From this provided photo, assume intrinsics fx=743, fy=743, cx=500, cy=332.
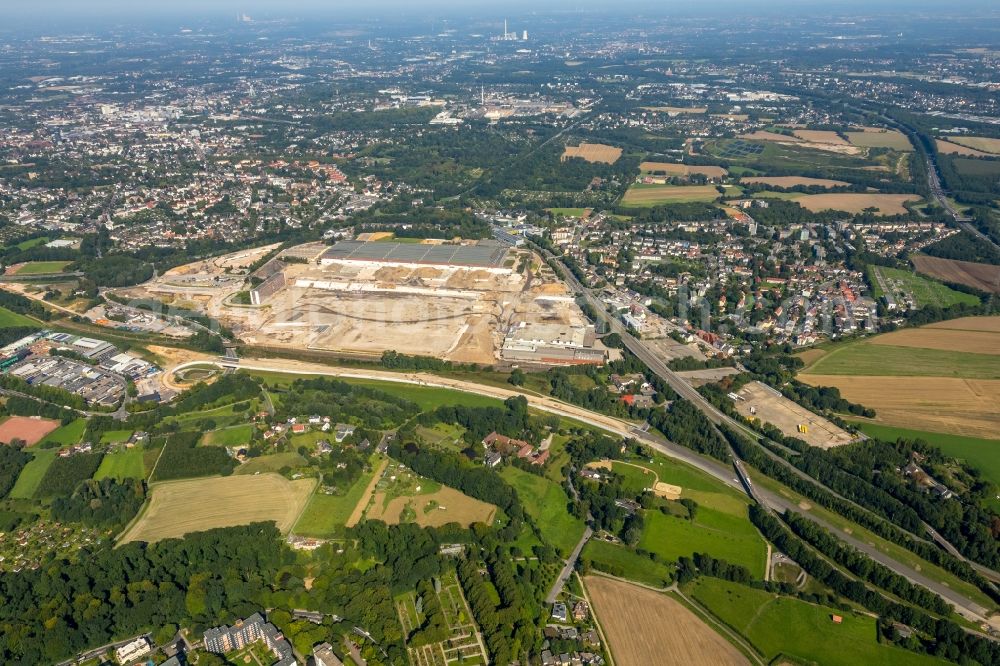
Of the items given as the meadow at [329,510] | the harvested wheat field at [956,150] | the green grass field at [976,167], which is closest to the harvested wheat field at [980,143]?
the harvested wheat field at [956,150]

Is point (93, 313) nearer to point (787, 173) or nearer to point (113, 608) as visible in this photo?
point (113, 608)

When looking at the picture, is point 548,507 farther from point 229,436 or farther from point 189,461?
point 189,461

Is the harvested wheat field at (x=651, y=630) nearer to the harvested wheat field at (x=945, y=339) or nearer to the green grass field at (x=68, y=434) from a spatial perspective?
the green grass field at (x=68, y=434)

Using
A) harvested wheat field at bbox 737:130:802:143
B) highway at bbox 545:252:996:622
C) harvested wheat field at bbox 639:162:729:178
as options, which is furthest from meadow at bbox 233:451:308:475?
harvested wheat field at bbox 737:130:802:143

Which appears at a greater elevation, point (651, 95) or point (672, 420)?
point (651, 95)

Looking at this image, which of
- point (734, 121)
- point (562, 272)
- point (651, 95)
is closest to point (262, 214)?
point (562, 272)

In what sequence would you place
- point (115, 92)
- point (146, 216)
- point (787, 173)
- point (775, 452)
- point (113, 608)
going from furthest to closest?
point (115, 92) < point (787, 173) < point (146, 216) < point (775, 452) < point (113, 608)
